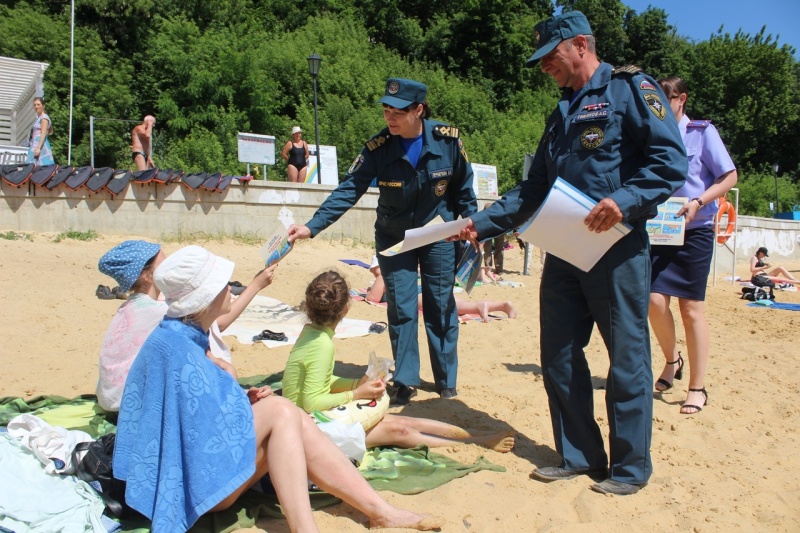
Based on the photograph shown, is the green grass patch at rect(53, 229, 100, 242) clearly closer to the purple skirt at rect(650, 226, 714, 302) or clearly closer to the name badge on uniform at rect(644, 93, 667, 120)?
the purple skirt at rect(650, 226, 714, 302)

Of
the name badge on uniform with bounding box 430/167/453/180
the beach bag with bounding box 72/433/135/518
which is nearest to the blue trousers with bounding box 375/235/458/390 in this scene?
the name badge on uniform with bounding box 430/167/453/180

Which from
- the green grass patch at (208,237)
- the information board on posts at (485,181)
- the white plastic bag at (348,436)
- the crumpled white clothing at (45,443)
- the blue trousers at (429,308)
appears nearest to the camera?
the crumpled white clothing at (45,443)

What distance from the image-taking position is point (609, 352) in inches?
121

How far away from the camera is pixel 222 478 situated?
2.37m

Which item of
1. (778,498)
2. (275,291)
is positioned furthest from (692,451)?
(275,291)

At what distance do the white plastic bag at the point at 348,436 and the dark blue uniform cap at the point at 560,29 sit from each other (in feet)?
6.06

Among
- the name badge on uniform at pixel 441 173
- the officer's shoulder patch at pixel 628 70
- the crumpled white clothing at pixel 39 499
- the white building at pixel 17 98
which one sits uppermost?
the white building at pixel 17 98

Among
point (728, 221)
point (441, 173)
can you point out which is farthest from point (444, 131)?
point (728, 221)

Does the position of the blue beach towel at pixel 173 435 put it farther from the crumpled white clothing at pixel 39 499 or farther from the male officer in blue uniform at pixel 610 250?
the male officer in blue uniform at pixel 610 250

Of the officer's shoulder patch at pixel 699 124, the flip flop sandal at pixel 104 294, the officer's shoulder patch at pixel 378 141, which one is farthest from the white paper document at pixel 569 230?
the flip flop sandal at pixel 104 294

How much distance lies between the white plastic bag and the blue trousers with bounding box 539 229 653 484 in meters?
0.96

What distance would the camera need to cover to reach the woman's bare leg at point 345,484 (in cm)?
256

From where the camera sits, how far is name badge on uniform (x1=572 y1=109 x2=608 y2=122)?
9.62ft

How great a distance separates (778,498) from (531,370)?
233 centimetres
